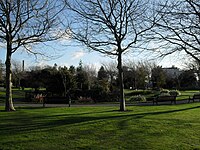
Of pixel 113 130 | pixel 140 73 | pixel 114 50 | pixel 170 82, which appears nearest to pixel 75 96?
pixel 114 50

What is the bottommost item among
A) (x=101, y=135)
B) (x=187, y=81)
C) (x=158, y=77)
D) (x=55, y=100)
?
(x=101, y=135)

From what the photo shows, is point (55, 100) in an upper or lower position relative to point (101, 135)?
upper

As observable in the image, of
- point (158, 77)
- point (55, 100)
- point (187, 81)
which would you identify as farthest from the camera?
point (187, 81)

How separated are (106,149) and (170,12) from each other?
29.4ft

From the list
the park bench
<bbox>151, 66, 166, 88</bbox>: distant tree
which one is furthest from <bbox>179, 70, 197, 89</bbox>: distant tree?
the park bench

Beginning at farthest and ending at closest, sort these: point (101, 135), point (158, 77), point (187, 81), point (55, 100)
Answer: point (187, 81) < point (158, 77) < point (55, 100) < point (101, 135)

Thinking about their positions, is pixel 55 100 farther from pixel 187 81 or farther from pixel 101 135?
pixel 187 81

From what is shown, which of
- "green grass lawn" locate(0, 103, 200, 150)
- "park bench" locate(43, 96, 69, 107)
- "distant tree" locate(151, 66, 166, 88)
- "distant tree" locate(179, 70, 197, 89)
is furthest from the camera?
"distant tree" locate(179, 70, 197, 89)

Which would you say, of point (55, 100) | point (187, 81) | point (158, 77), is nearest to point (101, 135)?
point (55, 100)

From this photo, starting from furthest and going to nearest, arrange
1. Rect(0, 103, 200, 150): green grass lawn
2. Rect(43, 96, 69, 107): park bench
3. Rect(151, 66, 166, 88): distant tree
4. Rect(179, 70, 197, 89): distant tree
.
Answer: Rect(179, 70, 197, 89): distant tree → Rect(151, 66, 166, 88): distant tree → Rect(43, 96, 69, 107): park bench → Rect(0, 103, 200, 150): green grass lawn

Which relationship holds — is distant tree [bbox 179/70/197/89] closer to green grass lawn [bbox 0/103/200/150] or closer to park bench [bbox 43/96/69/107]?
park bench [bbox 43/96/69/107]

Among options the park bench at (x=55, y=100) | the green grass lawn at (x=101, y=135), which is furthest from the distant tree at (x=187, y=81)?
the green grass lawn at (x=101, y=135)

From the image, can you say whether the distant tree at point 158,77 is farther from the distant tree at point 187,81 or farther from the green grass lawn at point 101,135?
the green grass lawn at point 101,135

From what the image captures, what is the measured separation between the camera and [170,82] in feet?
238
